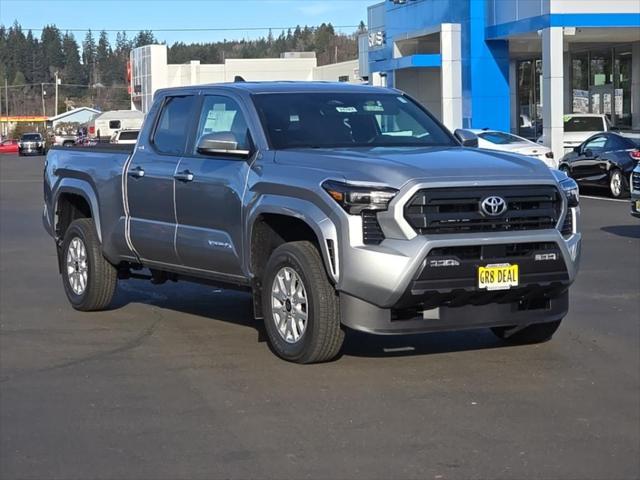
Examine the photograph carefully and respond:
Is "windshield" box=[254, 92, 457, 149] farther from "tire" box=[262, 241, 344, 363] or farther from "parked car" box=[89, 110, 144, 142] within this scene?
"parked car" box=[89, 110, 144, 142]

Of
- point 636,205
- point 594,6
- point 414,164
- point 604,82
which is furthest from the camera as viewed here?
point 604,82

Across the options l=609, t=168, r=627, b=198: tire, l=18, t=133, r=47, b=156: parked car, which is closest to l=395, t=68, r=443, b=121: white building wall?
l=609, t=168, r=627, b=198: tire

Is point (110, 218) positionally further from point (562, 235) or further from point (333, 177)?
point (562, 235)

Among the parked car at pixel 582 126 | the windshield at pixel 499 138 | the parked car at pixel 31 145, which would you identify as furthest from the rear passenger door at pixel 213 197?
the parked car at pixel 31 145

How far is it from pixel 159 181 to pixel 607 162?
1805cm

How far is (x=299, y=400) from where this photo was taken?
7.11 m

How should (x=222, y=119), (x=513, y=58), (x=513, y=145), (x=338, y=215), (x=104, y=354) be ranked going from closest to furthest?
(x=338, y=215) → (x=104, y=354) → (x=222, y=119) → (x=513, y=145) → (x=513, y=58)

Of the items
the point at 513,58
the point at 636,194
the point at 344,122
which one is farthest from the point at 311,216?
the point at 513,58

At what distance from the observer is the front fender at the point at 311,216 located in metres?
7.59

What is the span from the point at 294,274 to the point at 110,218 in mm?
2726

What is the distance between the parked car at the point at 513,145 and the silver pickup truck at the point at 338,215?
740 inches

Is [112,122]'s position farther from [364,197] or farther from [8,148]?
[364,197]

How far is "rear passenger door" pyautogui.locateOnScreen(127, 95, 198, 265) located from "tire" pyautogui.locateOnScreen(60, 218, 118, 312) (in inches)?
29.0

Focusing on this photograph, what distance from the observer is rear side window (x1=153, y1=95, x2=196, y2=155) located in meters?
9.47
